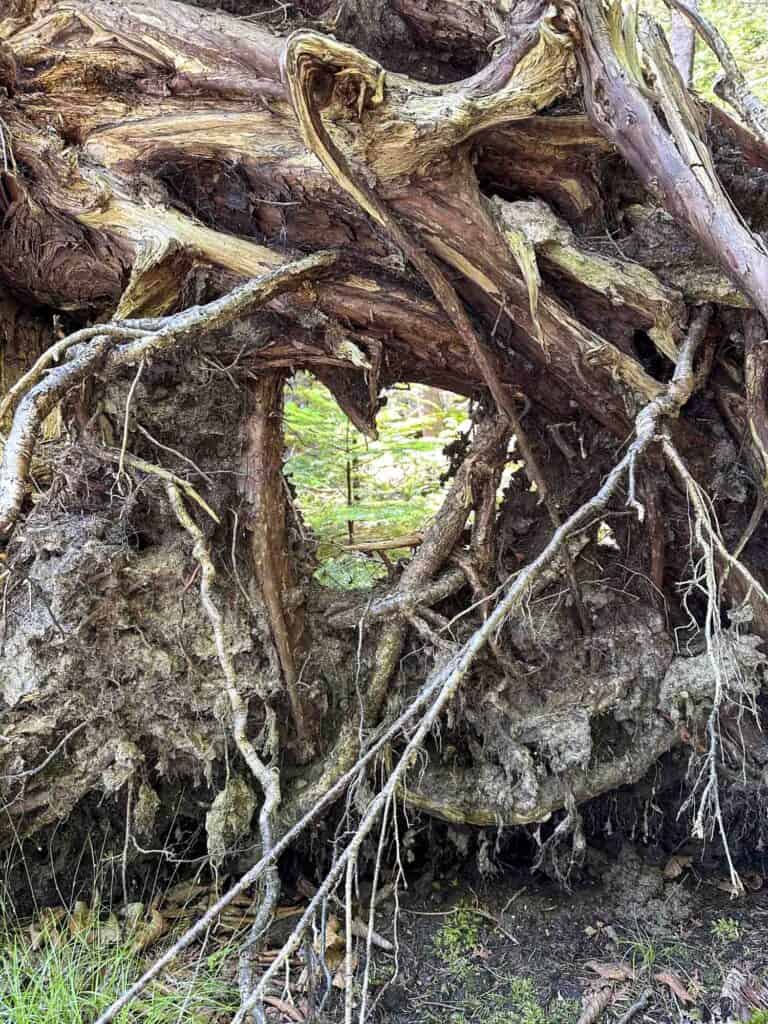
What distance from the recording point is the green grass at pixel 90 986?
208 centimetres

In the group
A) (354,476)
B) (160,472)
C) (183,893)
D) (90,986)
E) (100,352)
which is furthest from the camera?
(354,476)

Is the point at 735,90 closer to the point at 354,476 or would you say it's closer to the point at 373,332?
the point at 373,332

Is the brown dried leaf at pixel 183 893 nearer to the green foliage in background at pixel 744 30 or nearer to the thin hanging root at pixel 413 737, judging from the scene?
the thin hanging root at pixel 413 737

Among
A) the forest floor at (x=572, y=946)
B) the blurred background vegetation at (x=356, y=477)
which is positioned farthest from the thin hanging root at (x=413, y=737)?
the blurred background vegetation at (x=356, y=477)

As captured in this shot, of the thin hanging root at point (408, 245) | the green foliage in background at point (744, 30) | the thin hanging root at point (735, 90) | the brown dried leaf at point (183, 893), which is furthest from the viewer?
the green foliage in background at point (744, 30)

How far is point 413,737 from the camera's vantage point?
1.79 m

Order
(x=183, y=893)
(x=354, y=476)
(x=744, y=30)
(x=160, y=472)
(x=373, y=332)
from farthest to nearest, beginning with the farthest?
(x=744, y=30), (x=354, y=476), (x=183, y=893), (x=373, y=332), (x=160, y=472)

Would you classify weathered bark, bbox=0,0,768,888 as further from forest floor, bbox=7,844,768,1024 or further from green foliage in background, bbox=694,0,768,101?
green foliage in background, bbox=694,0,768,101

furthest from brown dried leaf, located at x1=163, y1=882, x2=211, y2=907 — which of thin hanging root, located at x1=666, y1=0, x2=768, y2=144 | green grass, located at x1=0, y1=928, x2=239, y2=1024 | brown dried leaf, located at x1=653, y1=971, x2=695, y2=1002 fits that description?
thin hanging root, located at x1=666, y1=0, x2=768, y2=144

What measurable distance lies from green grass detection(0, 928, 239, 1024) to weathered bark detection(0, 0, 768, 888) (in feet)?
1.43

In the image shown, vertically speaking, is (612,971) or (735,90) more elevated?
(735,90)

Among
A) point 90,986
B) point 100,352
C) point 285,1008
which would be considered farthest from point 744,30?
point 90,986

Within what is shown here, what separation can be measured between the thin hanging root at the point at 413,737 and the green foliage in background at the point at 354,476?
1.45 metres

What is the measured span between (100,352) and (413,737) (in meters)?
1.31
